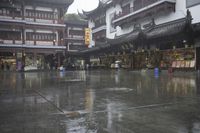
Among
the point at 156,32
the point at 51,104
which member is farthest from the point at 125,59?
the point at 51,104

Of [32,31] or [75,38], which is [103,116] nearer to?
[32,31]

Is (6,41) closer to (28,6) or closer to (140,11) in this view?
(28,6)

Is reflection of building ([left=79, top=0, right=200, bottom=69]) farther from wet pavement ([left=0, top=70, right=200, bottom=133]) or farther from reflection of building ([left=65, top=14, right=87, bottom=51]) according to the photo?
wet pavement ([left=0, top=70, right=200, bottom=133])

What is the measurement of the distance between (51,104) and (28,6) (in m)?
39.3

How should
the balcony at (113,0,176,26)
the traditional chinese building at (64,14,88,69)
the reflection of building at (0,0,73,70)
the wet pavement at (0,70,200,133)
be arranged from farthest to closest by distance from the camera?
1. the traditional chinese building at (64,14,88,69)
2. the reflection of building at (0,0,73,70)
3. the balcony at (113,0,176,26)
4. the wet pavement at (0,70,200,133)

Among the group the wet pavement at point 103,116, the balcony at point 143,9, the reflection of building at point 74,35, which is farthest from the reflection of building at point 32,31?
the wet pavement at point 103,116

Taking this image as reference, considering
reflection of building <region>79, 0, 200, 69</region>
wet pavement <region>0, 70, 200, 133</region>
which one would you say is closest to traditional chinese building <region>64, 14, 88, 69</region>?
reflection of building <region>79, 0, 200, 69</region>

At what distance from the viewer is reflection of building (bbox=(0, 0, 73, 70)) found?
4150 centimetres

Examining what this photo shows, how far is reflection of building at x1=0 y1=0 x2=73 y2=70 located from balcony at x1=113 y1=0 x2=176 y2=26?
12.9m

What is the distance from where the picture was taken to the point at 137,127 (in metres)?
5.07

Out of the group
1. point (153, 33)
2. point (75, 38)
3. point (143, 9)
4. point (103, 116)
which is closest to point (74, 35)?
point (75, 38)

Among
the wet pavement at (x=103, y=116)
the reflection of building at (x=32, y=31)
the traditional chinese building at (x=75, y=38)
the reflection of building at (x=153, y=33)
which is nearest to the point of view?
the wet pavement at (x=103, y=116)

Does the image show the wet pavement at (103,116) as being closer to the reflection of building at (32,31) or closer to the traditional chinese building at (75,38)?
→ the reflection of building at (32,31)

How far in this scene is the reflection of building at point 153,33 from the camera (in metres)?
24.4
